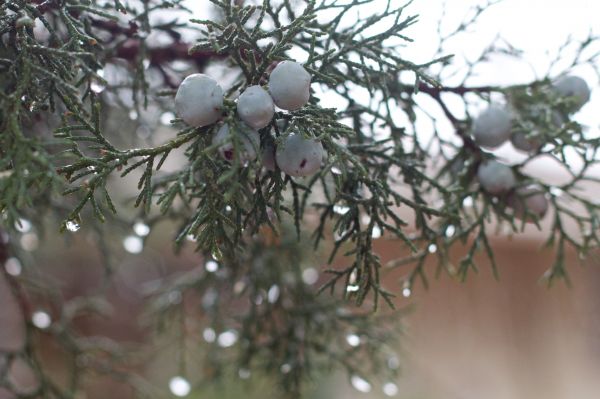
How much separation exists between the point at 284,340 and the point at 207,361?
0.73 ft

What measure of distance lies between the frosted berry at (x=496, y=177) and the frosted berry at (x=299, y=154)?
0.31m

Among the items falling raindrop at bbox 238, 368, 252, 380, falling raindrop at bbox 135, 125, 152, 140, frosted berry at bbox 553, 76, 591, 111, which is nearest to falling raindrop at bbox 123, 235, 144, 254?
falling raindrop at bbox 135, 125, 152, 140

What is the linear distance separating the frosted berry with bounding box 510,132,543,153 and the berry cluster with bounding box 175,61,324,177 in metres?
0.35

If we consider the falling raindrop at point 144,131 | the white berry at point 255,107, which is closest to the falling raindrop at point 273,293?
the falling raindrop at point 144,131

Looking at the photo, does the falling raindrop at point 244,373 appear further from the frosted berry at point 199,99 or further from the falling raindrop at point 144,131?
the frosted berry at point 199,99

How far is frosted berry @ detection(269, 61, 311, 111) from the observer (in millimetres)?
544

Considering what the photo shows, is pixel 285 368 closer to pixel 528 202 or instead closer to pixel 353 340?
pixel 353 340

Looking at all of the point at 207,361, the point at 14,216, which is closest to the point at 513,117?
the point at 14,216

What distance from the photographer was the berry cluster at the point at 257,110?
1.78ft

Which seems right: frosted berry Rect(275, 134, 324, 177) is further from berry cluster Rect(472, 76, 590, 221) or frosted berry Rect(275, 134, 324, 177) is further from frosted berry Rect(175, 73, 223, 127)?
berry cluster Rect(472, 76, 590, 221)

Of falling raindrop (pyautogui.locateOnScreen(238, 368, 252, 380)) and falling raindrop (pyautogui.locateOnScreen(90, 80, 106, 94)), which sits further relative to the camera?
falling raindrop (pyautogui.locateOnScreen(238, 368, 252, 380))

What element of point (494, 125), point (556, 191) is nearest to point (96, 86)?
point (494, 125)

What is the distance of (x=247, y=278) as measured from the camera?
123 cm

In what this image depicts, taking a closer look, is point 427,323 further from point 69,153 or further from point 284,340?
point 69,153
